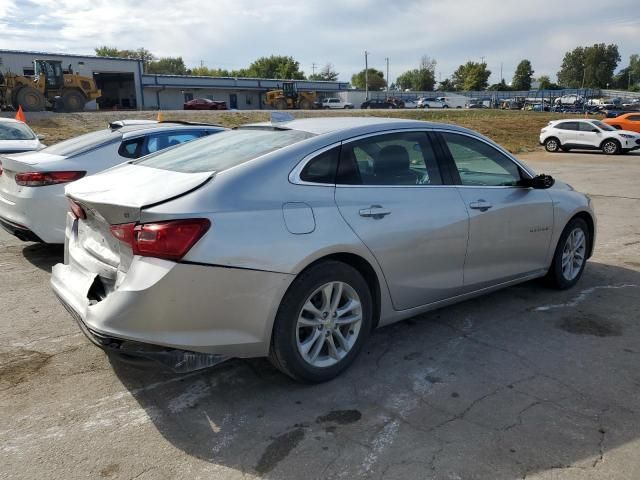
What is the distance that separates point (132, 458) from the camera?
2723mm

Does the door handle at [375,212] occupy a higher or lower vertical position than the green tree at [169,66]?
lower

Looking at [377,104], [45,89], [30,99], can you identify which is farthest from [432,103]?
[30,99]

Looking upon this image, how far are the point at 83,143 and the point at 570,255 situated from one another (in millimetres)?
5307

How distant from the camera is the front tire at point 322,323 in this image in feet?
10.4

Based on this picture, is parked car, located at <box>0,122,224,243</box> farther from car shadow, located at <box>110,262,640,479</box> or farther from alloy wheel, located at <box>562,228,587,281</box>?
alloy wheel, located at <box>562,228,587,281</box>

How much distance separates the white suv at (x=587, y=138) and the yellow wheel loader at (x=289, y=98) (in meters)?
37.0

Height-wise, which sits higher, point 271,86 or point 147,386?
point 271,86

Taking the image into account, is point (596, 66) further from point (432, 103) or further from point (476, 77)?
point (432, 103)

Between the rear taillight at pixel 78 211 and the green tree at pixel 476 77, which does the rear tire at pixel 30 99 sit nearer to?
the rear taillight at pixel 78 211

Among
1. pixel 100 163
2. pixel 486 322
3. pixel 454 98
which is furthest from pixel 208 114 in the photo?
pixel 454 98

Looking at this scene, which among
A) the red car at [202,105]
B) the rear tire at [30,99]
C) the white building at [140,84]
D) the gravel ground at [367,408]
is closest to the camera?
the gravel ground at [367,408]

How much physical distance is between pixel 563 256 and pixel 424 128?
2063 millimetres

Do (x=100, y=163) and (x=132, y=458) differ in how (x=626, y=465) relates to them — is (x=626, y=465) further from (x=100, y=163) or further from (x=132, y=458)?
(x=100, y=163)

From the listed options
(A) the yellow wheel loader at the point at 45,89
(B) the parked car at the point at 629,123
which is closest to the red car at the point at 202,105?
(A) the yellow wheel loader at the point at 45,89
